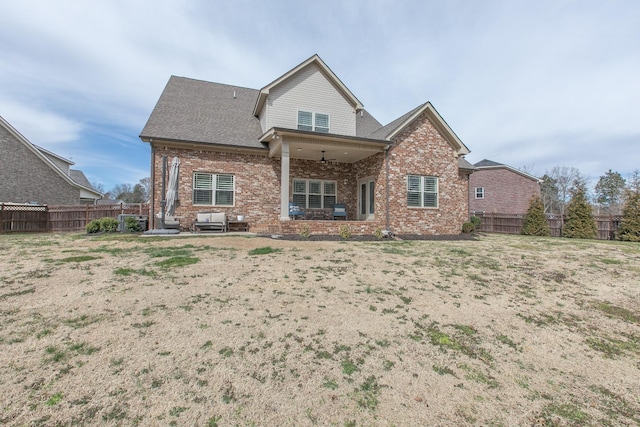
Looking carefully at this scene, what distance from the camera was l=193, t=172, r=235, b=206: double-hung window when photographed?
12383 millimetres

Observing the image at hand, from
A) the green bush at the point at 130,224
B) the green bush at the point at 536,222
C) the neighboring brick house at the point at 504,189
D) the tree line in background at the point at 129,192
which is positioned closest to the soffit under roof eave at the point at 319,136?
the green bush at the point at 130,224

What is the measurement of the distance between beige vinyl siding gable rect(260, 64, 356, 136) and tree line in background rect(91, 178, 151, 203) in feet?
156

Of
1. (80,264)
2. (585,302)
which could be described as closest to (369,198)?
(585,302)

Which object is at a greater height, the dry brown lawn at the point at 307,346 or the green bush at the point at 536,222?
the green bush at the point at 536,222

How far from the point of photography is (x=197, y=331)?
323 cm

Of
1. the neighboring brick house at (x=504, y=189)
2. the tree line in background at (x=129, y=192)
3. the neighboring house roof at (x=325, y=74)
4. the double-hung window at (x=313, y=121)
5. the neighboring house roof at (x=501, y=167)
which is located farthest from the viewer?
the tree line in background at (x=129, y=192)

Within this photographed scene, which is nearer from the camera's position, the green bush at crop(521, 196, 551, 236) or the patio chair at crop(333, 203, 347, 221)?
the patio chair at crop(333, 203, 347, 221)

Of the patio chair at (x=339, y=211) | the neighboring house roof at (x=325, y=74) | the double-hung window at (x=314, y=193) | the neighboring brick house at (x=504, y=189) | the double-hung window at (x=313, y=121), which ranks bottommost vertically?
the patio chair at (x=339, y=211)

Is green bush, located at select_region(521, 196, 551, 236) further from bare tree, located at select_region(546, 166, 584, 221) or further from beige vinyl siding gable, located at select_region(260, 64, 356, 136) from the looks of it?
bare tree, located at select_region(546, 166, 584, 221)

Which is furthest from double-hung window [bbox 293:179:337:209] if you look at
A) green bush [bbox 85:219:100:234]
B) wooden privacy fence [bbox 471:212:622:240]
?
wooden privacy fence [bbox 471:212:622:240]

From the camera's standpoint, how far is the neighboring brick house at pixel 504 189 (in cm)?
2803

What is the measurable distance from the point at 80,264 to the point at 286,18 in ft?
39.4

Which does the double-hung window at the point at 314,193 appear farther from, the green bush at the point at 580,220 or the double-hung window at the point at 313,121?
the green bush at the point at 580,220

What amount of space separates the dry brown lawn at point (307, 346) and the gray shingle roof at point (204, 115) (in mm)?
7580
